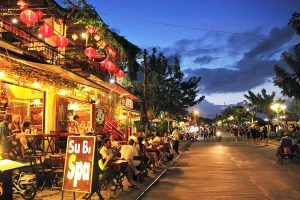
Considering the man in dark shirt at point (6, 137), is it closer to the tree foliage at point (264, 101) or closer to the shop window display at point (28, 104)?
the shop window display at point (28, 104)

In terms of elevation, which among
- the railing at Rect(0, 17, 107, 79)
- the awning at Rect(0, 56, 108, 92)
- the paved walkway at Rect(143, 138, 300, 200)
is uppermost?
the railing at Rect(0, 17, 107, 79)

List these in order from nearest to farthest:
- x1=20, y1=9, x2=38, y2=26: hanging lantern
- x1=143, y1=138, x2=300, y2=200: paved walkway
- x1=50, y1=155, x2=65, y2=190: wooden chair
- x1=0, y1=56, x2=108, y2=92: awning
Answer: x1=143, y1=138, x2=300, y2=200: paved walkway < x1=50, y1=155, x2=65, y2=190: wooden chair < x1=0, y1=56, x2=108, y2=92: awning < x1=20, y1=9, x2=38, y2=26: hanging lantern

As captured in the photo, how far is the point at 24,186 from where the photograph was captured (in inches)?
386

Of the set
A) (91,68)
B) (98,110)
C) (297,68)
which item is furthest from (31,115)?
(297,68)

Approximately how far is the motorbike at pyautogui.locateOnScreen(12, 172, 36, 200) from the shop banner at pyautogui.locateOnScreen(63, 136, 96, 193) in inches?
44.9

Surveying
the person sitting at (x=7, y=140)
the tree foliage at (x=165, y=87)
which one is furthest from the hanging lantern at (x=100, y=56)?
the tree foliage at (x=165, y=87)

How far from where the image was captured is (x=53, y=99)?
1966 cm

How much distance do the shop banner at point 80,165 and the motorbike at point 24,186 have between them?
1.14 metres

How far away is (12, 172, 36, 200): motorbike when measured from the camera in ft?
31.6

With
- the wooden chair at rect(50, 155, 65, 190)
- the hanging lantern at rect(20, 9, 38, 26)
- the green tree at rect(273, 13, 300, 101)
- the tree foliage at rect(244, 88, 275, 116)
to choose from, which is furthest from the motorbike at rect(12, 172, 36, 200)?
the tree foliage at rect(244, 88, 275, 116)

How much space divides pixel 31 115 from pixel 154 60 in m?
32.4

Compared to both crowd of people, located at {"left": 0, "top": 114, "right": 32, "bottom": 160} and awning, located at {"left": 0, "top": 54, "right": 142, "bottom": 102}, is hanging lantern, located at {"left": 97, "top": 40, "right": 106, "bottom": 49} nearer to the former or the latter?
awning, located at {"left": 0, "top": 54, "right": 142, "bottom": 102}

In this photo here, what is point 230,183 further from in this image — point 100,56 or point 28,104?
point 28,104

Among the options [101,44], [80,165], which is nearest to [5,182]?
[80,165]
